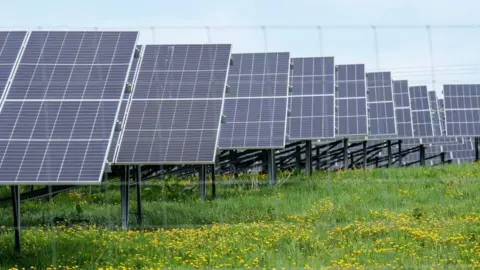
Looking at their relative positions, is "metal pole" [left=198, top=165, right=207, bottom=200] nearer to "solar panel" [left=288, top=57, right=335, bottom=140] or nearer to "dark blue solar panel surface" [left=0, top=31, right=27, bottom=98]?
"solar panel" [left=288, top=57, right=335, bottom=140]

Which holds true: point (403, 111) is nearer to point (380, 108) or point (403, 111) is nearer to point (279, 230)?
point (380, 108)

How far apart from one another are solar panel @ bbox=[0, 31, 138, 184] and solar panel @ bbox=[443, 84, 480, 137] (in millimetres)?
21687

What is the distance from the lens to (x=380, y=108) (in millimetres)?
31078

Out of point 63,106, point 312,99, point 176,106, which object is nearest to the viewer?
point 63,106

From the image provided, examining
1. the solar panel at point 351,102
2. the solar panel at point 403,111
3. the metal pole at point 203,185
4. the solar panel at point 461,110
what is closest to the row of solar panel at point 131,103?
the metal pole at point 203,185

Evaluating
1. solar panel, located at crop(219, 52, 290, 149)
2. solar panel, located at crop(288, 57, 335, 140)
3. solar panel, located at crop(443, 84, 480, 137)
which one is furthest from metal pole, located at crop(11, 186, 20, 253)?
solar panel, located at crop(443, 84, 480, 137)

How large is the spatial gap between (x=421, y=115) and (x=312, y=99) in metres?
15.6

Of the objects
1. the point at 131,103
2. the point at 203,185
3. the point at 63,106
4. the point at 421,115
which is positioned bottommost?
the point at 203,185

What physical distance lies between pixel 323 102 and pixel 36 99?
38.7ft

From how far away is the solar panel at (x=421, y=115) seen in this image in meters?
36.8

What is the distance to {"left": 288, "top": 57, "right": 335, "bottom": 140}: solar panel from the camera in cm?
2241

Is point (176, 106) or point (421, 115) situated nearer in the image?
point (176, 106)

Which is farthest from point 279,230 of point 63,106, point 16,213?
point 16,213

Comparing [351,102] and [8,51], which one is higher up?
[351,102]
